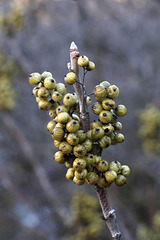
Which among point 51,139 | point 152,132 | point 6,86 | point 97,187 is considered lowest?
point 97,187

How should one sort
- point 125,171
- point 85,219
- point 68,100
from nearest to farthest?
point 68,100 → point 125,171 → point 85,219

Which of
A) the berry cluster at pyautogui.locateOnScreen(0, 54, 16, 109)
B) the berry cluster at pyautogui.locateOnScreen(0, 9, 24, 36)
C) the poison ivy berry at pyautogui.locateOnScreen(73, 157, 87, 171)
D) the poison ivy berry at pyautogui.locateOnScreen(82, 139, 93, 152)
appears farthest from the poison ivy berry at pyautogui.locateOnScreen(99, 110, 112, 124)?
the berry cluster at pyautogui.locateOnScreen(0, 9, 24, 36)

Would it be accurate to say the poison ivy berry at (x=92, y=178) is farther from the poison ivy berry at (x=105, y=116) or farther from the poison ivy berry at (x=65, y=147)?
the poison ivy berry at (x=105, y=116)

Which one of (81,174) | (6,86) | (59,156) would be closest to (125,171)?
(81,174)

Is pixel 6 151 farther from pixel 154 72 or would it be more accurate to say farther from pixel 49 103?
pixel 49 103

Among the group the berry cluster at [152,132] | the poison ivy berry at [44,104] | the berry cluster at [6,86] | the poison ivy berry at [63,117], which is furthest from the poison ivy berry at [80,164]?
the berry cluster at [6,86]

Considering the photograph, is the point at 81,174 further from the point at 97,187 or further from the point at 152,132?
the point at 152,132
